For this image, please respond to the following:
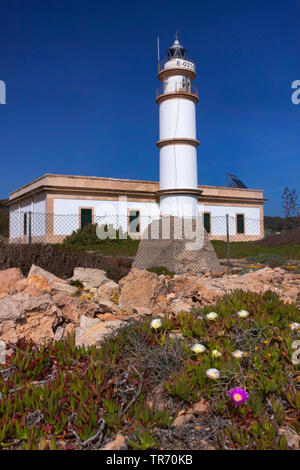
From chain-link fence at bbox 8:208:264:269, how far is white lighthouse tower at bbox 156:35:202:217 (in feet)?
6.82

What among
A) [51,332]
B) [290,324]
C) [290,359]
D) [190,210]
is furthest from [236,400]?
[190,210]

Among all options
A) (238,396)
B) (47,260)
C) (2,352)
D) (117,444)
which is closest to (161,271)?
(47,260)

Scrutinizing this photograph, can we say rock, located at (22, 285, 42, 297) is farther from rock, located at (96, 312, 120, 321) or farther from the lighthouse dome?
the lighthouse dome

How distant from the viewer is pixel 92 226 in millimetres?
22938

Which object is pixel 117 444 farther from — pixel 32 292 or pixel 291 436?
pixel 32 292

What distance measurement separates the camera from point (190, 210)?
23625mm

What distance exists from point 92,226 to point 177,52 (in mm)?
13046

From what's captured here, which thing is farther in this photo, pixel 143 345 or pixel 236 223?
pixel 236 223

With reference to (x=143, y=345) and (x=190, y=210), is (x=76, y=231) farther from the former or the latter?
(x=143, y=345)

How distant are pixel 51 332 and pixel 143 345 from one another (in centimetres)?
117

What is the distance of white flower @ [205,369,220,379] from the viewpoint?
8.02ft

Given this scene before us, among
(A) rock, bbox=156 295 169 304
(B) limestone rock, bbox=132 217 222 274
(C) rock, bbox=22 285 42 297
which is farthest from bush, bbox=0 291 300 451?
(B) limestone rock, bbox=132 217 222 274
